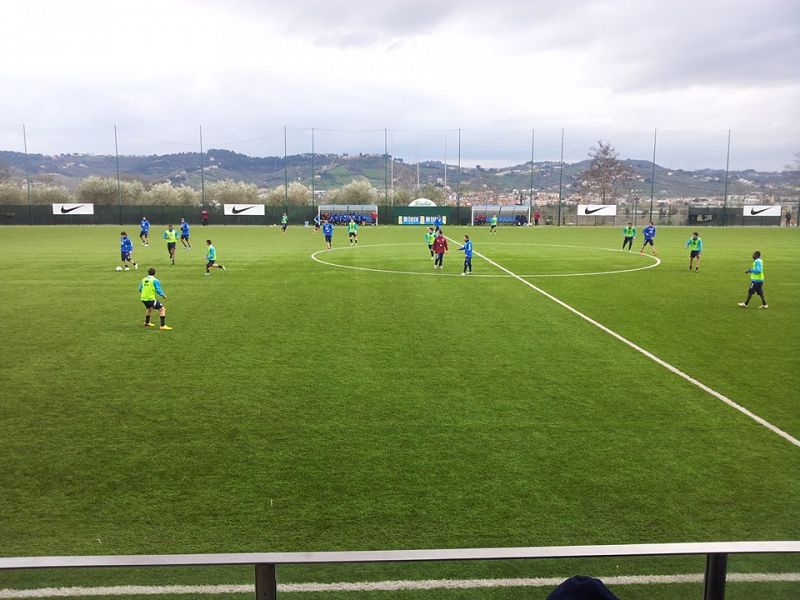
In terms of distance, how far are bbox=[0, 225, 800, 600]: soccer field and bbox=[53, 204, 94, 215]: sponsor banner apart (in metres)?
61.6

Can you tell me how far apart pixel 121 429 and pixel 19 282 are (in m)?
19.3

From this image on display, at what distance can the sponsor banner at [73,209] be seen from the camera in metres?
74.7

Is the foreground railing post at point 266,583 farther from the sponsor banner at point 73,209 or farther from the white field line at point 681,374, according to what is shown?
the sponsor banner at point 73,209

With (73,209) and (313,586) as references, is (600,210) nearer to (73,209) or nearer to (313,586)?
(73,209)

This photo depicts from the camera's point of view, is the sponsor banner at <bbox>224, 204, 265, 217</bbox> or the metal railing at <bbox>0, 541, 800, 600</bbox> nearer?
the metal railing at <bbox>0, 541, 800, 600</bbox>

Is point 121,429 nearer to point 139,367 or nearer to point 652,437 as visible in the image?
point 139,367

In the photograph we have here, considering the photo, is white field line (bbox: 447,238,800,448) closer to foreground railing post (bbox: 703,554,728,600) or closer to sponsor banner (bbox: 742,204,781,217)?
foreground railing post (bbox: 703,554,728,600)

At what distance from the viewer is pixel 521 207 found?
261 feet

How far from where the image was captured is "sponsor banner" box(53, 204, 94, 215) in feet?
245

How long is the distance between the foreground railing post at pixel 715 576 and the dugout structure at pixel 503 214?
251 feet

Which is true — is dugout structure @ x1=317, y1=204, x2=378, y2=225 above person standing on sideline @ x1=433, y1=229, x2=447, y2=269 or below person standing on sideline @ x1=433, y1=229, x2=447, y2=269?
above

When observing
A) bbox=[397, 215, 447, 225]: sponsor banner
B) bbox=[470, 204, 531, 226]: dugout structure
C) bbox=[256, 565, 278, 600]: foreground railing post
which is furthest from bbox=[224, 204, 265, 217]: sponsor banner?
bbox=[256, 565, 278, 600]: foreground railing post

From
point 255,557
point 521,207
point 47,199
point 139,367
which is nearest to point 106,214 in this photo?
point 47,199

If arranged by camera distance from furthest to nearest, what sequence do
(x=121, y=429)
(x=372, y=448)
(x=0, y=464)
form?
(x=121, y=429) < (x=372, y=448) < (x=0, y=464)
